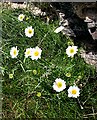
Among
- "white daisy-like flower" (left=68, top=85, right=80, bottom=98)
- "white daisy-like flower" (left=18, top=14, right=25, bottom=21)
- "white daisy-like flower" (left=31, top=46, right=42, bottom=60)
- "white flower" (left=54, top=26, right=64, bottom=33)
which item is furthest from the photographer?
"white daisy-like flower" (left=18, top=14, right=25, bottom=21)

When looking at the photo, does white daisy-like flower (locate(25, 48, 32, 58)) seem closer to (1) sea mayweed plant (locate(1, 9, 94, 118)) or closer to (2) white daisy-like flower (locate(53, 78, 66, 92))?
(1) sea mayweed plant (locate(1, 9, 94, 118))

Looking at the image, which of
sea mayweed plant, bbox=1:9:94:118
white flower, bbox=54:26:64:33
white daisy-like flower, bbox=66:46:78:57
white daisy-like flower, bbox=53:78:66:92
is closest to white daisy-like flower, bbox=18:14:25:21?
sea mayweed plant, bbox=1:9:94:118

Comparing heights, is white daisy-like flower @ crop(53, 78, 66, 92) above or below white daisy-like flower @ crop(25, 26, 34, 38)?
below

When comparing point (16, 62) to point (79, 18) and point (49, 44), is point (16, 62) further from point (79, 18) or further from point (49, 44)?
point (79, 18)

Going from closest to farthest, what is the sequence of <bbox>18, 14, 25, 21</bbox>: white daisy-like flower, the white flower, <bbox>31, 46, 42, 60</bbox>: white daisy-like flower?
<bbox>31, 46, 42, 60</bbox>: white daisy-like flower → the white flower → <bbox>18, 14, 25, 21</bbox>: white daisy-like flower

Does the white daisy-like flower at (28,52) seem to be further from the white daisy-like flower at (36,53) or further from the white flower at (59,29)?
the white flower at (59,29)

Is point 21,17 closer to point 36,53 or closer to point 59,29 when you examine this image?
point 59,29

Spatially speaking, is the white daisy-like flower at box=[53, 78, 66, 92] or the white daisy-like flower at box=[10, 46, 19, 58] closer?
the white daisy-like flower at box=[53, 78, 66, 92]

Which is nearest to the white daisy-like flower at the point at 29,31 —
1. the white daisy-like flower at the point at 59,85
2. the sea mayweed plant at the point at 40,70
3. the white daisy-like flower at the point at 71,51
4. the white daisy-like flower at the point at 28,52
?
the sea mayweed plant at the point at 40,70
